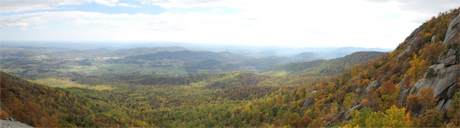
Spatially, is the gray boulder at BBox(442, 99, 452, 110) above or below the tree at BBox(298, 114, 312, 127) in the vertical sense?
above

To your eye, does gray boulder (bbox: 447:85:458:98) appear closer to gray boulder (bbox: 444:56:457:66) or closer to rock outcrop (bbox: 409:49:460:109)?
rock outcrop (bbox: 409:49:460:109)

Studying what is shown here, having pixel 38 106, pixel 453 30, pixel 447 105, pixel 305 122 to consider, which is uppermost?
pixel 453 30

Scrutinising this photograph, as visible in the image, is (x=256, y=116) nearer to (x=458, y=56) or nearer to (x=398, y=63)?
(x=398, y=63)

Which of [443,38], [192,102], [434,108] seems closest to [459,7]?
[443,38]

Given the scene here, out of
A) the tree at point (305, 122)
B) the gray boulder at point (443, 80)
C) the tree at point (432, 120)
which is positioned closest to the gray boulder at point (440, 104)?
the gray boulder at point (443, 80)

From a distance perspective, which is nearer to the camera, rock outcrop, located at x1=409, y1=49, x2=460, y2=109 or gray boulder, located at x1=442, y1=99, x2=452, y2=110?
gray boulder, located at x1=442, y1=99, x2=452, y2=110

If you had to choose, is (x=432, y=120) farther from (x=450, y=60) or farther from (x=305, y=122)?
(x=305, y=122)

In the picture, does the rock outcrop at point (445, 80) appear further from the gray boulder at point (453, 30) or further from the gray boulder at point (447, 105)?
the gray boulder at point (453, 30)

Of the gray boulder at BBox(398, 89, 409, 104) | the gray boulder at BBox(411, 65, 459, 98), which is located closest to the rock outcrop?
the gray boulder at BBox(411, 65, 459, 98)

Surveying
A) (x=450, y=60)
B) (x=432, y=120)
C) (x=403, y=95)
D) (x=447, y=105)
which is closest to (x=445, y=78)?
(x=450, y=60)

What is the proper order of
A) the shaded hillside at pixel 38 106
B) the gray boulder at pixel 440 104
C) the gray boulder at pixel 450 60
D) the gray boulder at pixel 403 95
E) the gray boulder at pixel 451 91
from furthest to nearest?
the shaded hillside at pixel 38 106 → the gray boulder at pixel 403 95 → the gray boulder at pixel 450 60 → the gray boulder at pixel 440 104 → the gray boulder at pixel 451 91

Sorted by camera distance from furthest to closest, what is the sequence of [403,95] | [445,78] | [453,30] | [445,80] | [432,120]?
[453,30], [403,95], [445,78], [445,80], [432,120]
